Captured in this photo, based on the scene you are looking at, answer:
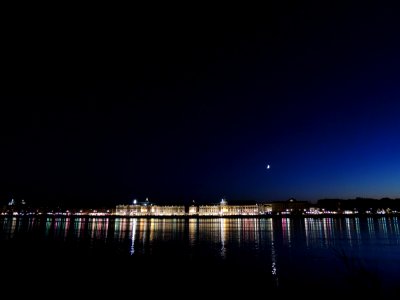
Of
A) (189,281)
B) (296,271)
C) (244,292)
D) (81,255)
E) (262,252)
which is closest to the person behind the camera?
(244,292)

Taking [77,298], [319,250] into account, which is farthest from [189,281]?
[319,250]

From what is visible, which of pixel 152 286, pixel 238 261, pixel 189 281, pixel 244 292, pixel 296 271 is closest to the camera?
pixel 244 292

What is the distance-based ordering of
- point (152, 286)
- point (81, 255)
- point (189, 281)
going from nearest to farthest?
point (152, 286) < point (189, 281) < point (81, 255)

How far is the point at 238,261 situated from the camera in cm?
2989

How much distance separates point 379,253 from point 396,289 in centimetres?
1638

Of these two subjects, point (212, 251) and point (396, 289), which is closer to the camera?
point (396, 289)

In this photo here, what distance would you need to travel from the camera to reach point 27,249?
3672cm

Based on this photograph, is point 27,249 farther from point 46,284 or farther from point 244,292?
point 244,292

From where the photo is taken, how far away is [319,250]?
37.5 meters

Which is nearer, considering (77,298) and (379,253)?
(77,298)

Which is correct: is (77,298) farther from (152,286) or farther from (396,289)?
(396,289)

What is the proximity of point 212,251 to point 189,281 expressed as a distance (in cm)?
1445

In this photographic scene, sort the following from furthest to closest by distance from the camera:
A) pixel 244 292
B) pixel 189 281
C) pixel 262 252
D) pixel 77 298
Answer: pixel 262 252 < pixel 189 281 < pixel 244 292 < pixel 77 298

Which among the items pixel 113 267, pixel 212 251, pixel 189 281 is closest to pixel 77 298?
pixel 189 281
